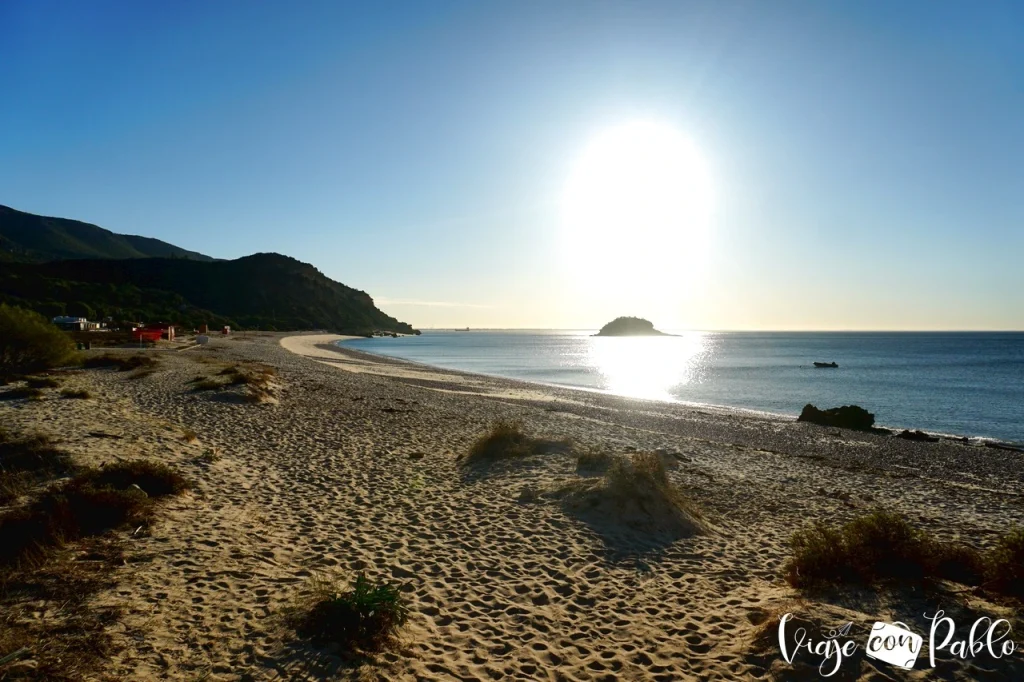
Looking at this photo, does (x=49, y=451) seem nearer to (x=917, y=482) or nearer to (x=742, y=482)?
(x=742, y=482)

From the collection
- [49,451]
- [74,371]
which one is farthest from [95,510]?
[74,371]

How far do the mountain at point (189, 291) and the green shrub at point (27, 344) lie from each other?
6391cm

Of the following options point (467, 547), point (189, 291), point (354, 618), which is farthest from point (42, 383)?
point (189, 291)

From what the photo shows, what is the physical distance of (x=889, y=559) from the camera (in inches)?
292

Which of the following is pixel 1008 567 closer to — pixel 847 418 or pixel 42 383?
pixel 847 418

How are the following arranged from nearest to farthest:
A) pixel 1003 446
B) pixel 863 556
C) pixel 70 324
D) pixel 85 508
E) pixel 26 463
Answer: pixel 863 556, pixel 85 508, pixel 26 463, pixel 1003 446, pixel 70 324

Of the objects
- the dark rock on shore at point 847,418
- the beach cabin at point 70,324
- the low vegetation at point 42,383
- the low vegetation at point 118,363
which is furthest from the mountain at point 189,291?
the dark rock on shore at point 847,418

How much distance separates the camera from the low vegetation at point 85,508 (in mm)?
6828

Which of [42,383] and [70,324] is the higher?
[70,324]

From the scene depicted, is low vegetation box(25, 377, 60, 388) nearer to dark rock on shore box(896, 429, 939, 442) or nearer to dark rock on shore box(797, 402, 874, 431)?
dark rock on shore box(797, 402, 874, 431)

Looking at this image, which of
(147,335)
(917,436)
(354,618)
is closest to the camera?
(354,618)

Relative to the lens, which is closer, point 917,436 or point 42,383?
point 42,383

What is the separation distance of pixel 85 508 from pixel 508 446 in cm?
975

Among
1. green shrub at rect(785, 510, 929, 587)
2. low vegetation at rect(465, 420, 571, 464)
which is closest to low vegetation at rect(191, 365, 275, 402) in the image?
low vegetation at rect(465, 420, 571, 464)
